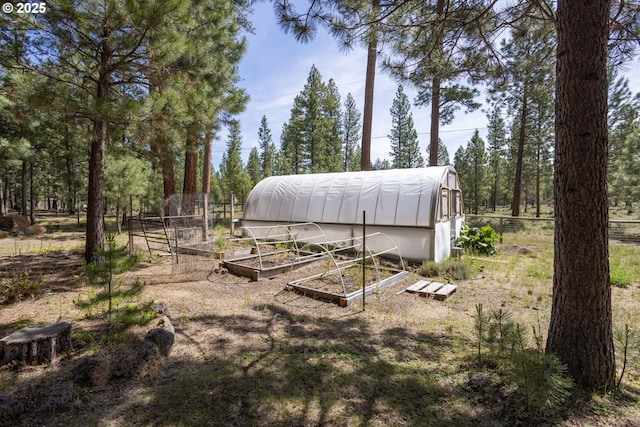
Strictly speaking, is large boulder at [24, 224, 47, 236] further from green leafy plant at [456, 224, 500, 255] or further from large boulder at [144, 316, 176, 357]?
green leafy plant at [456, 224, 500, 255]

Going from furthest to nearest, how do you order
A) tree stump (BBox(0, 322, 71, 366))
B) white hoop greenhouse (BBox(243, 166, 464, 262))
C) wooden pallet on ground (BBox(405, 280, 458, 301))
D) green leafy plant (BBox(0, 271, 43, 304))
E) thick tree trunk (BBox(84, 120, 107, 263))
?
white hoop greenhouse (BBox(243, 166, 464, 262)) → thick tree trunk (BBox(84, 120, 107, 263)) → wooden pallet on ground (BBox(405, 280, 458, 301)) → green leafy plant (BBox(0, 271, 43, 304)) → tree stump (BBox(0, 322, 71, 366))

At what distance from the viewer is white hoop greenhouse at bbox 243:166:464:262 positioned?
8.16 meters

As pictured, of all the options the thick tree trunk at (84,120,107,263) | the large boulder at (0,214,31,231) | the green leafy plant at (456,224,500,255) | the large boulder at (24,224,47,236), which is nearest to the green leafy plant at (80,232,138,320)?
the thick tree trunk at (84,120,107,263)

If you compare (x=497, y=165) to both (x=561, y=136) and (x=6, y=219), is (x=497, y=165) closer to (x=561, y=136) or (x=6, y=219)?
(x=561, y=136)

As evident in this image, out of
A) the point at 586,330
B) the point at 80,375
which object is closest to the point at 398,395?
the point at 586,330

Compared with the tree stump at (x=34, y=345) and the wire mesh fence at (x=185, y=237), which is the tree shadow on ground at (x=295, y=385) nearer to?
the tree stump at (x=34, y=345)

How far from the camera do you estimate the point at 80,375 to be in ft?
8.89

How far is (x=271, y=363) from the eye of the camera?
3285 millimetres

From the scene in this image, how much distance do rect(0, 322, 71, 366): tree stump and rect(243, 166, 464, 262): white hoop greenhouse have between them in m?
7.13

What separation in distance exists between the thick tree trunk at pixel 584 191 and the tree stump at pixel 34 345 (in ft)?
16.0

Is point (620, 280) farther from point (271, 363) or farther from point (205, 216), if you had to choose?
point (205, 216)

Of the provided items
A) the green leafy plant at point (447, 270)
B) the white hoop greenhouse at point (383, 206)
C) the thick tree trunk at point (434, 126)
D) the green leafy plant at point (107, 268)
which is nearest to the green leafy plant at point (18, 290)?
the green leafy plant at point (107, 268)

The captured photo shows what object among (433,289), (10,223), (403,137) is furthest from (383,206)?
(403,137)

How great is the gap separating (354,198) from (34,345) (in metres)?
7.79
